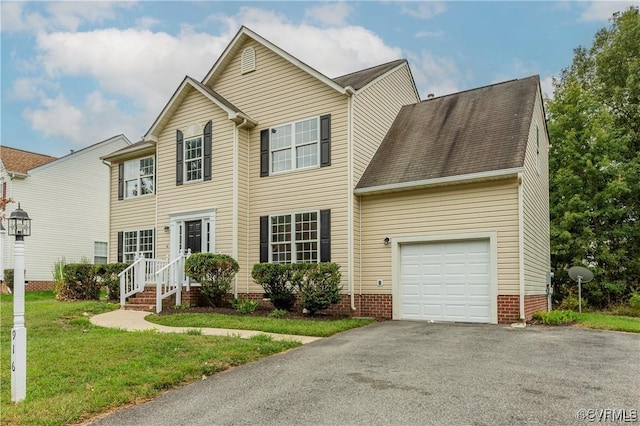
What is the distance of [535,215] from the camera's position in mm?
12922

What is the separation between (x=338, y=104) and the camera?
13086 millimetres

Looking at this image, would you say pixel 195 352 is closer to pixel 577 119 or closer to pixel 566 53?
pixel 577 119

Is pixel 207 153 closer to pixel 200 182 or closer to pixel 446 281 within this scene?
pixel 200 182

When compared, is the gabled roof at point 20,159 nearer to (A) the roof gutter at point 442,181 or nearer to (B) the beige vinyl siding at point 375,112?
(B) the beige vinyl siding at point 375,112

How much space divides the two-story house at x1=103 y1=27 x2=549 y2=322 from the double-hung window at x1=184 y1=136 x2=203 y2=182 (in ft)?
0.15

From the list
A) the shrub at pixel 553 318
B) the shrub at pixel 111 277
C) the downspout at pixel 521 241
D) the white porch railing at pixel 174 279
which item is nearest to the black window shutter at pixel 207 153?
the white porch railing at pixel 174 279

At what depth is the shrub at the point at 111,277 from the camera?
15320 millimetres

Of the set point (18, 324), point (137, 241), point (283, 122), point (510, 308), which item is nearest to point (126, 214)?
point (137, 241)

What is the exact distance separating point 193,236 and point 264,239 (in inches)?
102

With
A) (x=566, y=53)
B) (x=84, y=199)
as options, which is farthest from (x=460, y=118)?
(x=84, y=199)

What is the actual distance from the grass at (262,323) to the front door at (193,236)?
3424 mm

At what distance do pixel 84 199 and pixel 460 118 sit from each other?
20080 mm

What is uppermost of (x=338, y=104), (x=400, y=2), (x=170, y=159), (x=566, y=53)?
(x=566, y=53)

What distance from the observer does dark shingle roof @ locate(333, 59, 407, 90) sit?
13773mm
